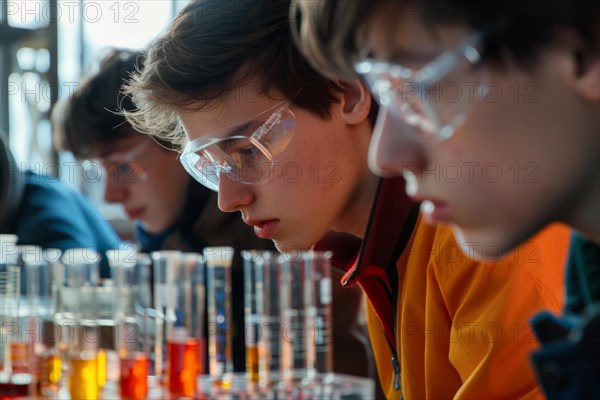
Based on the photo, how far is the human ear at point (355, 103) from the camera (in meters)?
1.51

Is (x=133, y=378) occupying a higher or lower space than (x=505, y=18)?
lower

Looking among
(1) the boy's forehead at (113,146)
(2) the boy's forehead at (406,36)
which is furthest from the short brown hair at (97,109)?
(2) the boy's forehead at (406,36)

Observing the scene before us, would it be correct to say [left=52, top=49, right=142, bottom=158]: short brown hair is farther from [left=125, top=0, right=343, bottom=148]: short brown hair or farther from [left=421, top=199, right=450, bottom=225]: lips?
[left=421, top=199, right=450, bottom=225]: lips

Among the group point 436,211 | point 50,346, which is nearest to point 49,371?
point 50,346

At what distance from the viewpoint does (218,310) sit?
210 centimetres

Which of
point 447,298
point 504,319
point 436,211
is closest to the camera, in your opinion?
point 436,211

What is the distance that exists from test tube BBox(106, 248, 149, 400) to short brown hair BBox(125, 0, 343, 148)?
596 millimetres

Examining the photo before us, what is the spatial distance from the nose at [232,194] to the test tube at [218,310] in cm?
59

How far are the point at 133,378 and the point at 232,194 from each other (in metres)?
0.69

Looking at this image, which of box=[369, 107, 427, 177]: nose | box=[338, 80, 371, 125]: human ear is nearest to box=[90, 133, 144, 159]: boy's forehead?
box=[338, 80, 371, 125]: human ear

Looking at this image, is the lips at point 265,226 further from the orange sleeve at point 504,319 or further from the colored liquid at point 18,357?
the colored liquid at point 18,357

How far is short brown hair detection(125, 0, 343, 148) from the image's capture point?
146 cm

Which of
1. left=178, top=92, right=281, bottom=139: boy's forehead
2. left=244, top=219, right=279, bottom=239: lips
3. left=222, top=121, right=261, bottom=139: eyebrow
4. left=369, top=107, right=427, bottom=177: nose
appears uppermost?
left=178, top=92, right=281, bottom=139: boy's forehead

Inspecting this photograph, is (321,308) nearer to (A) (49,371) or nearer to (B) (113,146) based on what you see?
(A) (49,371)
